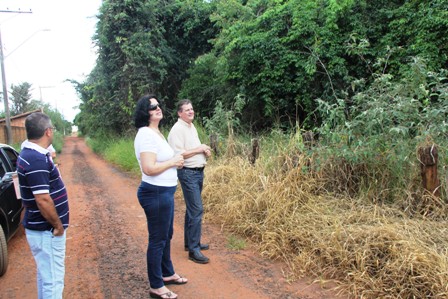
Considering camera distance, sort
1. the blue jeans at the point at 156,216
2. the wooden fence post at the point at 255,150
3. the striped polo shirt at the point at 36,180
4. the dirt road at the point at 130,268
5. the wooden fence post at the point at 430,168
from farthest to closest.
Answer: the wooden fence post at the point at 255,150 < the wooden fence post at the point at 430,168 < the dirt road at the point at 130,268 < the blue jeans at the point at 156,216 < the striped polo shirt at the point at 36,180

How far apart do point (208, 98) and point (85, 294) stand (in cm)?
1177

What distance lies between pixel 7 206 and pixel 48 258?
242 centimetres

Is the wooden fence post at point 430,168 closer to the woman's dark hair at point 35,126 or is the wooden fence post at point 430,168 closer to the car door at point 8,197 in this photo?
the woman's dark hair at point 35,126

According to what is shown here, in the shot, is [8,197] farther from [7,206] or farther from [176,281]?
[176,281]

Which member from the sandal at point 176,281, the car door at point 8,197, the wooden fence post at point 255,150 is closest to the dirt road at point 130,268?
the sandal at point 176,281

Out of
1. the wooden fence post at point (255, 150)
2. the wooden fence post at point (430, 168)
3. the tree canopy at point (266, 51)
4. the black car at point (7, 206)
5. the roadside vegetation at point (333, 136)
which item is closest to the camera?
the roadside vegetation at point (333, 136)

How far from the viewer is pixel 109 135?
19297mm

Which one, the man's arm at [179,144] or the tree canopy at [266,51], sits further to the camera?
the tree canopy at [266,51]

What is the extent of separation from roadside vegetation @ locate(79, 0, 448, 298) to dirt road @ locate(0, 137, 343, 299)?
0.27 meters

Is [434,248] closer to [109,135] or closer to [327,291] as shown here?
[327,291]

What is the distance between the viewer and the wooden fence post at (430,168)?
4164 mm

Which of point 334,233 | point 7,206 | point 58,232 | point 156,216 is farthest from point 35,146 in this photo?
point 334,233

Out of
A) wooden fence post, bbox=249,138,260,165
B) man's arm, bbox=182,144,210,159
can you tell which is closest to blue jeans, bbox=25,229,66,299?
man's arm, bbox=182,144,210,159

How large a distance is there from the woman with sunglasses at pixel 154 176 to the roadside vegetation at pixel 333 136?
5.10 feet
